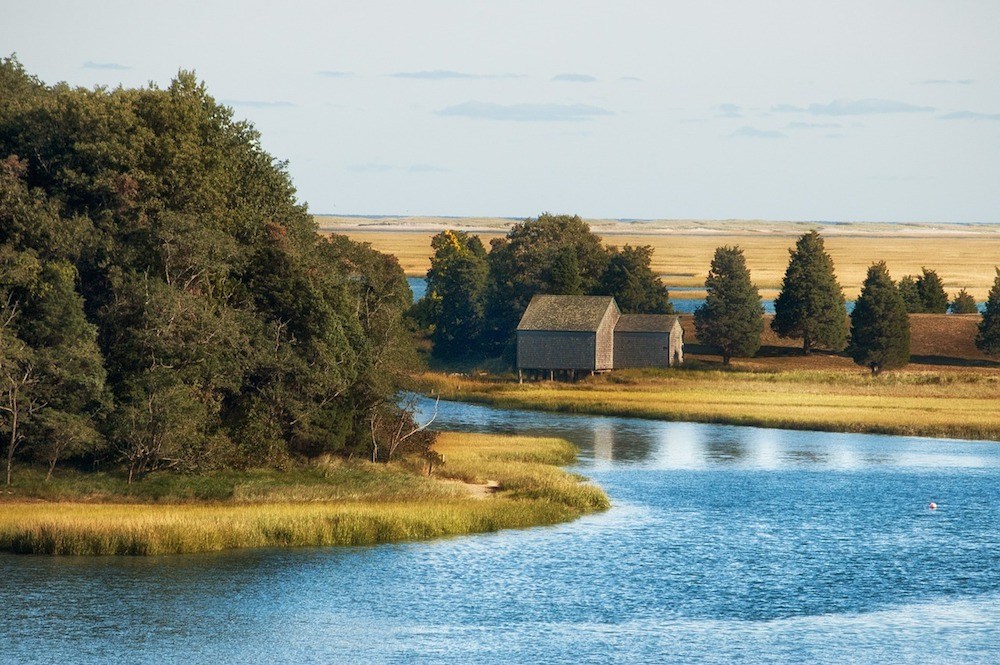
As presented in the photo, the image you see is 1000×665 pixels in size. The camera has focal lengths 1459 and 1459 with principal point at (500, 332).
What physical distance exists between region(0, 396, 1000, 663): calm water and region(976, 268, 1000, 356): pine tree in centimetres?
7367

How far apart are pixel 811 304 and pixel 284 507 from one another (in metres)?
88.1

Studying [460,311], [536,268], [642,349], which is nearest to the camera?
[642,349]

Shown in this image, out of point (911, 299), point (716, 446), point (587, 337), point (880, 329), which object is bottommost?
point (716, 446)

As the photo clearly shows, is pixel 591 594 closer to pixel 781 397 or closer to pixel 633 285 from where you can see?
pixel 781 397

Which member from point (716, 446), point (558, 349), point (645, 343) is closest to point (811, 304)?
point (645, 343)

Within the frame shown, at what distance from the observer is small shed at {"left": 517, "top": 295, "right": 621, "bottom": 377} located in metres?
119

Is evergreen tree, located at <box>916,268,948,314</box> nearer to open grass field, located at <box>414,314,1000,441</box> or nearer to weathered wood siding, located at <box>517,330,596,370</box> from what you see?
open grass field, located at <box>414,314,1000,441</box>

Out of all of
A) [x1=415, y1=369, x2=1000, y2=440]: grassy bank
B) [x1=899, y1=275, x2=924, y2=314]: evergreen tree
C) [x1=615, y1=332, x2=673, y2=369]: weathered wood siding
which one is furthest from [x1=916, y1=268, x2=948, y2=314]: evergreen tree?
[x1=615, y1=332, x2=673, y2=369]: weathered wood siding

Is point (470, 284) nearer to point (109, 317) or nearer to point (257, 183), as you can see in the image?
point (257, 183)

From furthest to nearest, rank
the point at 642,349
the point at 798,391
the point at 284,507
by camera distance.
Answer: the point at 642,349, the point at 798,391, the point at 284,507

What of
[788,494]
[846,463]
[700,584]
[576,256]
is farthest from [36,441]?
[576,256]

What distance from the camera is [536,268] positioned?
13650 centimetres

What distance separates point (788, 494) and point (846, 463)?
39.1ft

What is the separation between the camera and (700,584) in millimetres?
43438
